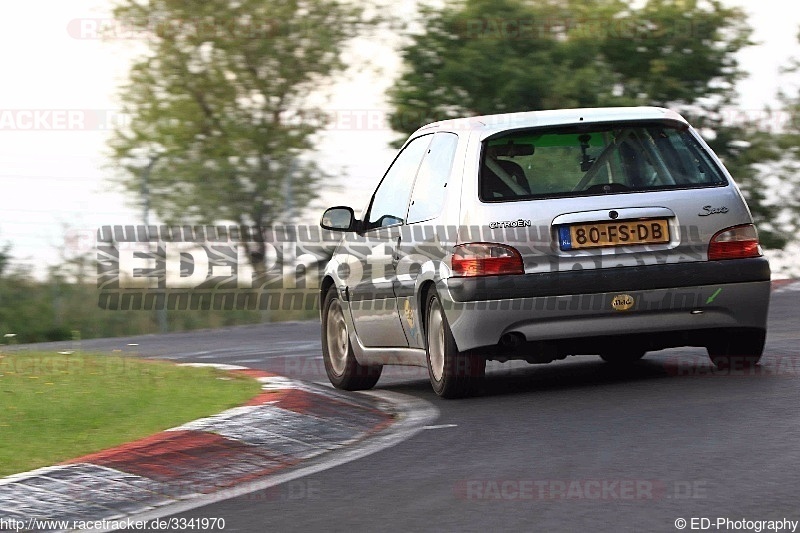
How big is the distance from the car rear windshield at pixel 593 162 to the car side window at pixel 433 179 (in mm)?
343

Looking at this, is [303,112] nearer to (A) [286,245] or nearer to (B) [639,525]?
(A) [286,245]

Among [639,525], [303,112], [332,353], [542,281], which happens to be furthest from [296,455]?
[303,112]

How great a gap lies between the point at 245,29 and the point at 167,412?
2286cm

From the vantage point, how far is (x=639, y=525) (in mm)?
5523

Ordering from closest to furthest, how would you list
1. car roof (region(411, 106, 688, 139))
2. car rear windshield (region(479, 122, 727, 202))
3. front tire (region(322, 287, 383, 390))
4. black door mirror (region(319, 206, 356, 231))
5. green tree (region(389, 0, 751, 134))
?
car rear windshield (region(479, 122, 727, 202)) → car roof (region(411, 106, 688, 139)) → black door mirror (region(319, 206, 356, 231)) → front tire (region(322, 287, 383, 390)) → green tree (region(389, 0, 751, 134))

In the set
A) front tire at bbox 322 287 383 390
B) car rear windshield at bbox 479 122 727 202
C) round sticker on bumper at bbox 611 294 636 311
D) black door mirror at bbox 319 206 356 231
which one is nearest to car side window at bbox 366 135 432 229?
black door mirror at bbox 319 206 356 231

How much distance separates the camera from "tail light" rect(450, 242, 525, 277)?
933 centimetres

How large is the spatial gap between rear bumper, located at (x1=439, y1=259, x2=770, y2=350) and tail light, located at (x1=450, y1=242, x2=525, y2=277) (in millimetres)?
54

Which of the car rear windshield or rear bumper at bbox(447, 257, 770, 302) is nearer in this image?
rear bumper at bbox(447, 257, 770, 302)

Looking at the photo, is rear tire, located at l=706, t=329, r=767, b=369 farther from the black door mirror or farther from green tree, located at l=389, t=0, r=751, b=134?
green tree, located at l=389, t=0, r=751, b=134

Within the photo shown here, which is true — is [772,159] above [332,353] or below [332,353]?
above

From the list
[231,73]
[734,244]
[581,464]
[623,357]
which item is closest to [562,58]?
[231,73]

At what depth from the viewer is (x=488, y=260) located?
935 centimetres

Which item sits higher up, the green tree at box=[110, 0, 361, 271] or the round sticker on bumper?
the green tree at box=[110, 0, 361, 271]
